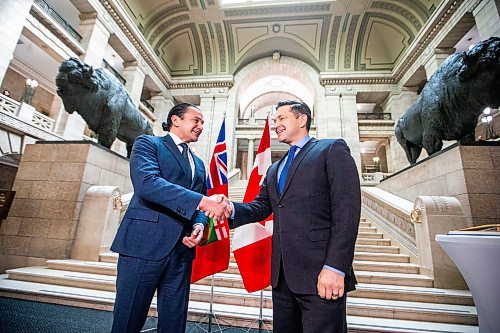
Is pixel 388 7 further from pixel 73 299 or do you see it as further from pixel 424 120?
pixel 73 299

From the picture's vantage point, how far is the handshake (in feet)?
4.19

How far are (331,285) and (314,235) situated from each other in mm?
245

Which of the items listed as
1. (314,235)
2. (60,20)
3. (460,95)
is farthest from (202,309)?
(60,20)

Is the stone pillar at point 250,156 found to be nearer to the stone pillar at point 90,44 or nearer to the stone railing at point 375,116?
the stone railing at point 375,116

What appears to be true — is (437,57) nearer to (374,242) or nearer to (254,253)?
(374,242)

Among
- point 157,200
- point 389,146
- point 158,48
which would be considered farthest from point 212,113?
point 157,200

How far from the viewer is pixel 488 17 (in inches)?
319

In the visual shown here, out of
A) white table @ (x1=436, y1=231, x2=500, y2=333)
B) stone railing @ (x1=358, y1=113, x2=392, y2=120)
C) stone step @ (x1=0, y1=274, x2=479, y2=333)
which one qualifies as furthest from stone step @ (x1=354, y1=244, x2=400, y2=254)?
stone railing @ (x1=358, y1=113, x2=392, y2=120)

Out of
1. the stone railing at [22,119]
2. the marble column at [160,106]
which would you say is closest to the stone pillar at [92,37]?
the stone railing at [22,119]

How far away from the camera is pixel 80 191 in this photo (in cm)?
441

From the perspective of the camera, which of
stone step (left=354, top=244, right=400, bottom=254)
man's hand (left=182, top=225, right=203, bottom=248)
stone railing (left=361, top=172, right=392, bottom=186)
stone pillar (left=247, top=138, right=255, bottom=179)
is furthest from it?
stone pillar (left=247, top=138, right=255, bottom=179)

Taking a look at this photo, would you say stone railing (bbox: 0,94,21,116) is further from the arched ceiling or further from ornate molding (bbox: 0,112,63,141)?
the arched ceiling

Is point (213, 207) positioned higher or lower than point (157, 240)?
higher

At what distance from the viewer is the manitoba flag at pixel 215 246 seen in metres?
2.14
